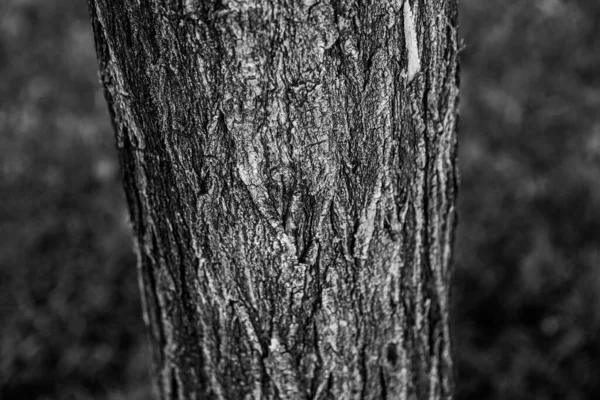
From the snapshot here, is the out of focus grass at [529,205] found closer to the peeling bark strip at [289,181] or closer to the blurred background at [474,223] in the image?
the blurred background at [474,223]

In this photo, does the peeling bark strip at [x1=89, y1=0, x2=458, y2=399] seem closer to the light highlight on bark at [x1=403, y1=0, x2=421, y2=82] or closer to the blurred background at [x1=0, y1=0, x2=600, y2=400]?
the light highlight on bark at [x1=403, y1=0, x2=421, y2=82]

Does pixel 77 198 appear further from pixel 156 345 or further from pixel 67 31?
pixel 156 345

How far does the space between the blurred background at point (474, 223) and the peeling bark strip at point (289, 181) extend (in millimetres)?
1342

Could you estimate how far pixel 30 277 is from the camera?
3.04 meters

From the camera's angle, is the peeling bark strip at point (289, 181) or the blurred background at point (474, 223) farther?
the blurred background at point (474, 223)

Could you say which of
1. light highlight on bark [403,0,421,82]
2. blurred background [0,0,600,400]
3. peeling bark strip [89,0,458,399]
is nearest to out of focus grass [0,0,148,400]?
blurred background [0,0,600,400]

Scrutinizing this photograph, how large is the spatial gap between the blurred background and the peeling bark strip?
1342 millimetres

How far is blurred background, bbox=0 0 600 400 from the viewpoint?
2.70 metres

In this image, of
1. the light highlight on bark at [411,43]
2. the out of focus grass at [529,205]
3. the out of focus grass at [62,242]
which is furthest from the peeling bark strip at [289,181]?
the out of focus grass at [62,242]

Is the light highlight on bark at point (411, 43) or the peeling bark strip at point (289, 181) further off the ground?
the light highlight on bark at point (411, 43)

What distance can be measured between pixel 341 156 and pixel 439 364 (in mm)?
756

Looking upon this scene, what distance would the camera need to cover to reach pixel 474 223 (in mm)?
3043

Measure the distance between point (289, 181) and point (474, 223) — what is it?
2.10 meters

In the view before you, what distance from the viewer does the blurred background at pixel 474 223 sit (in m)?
2.70
